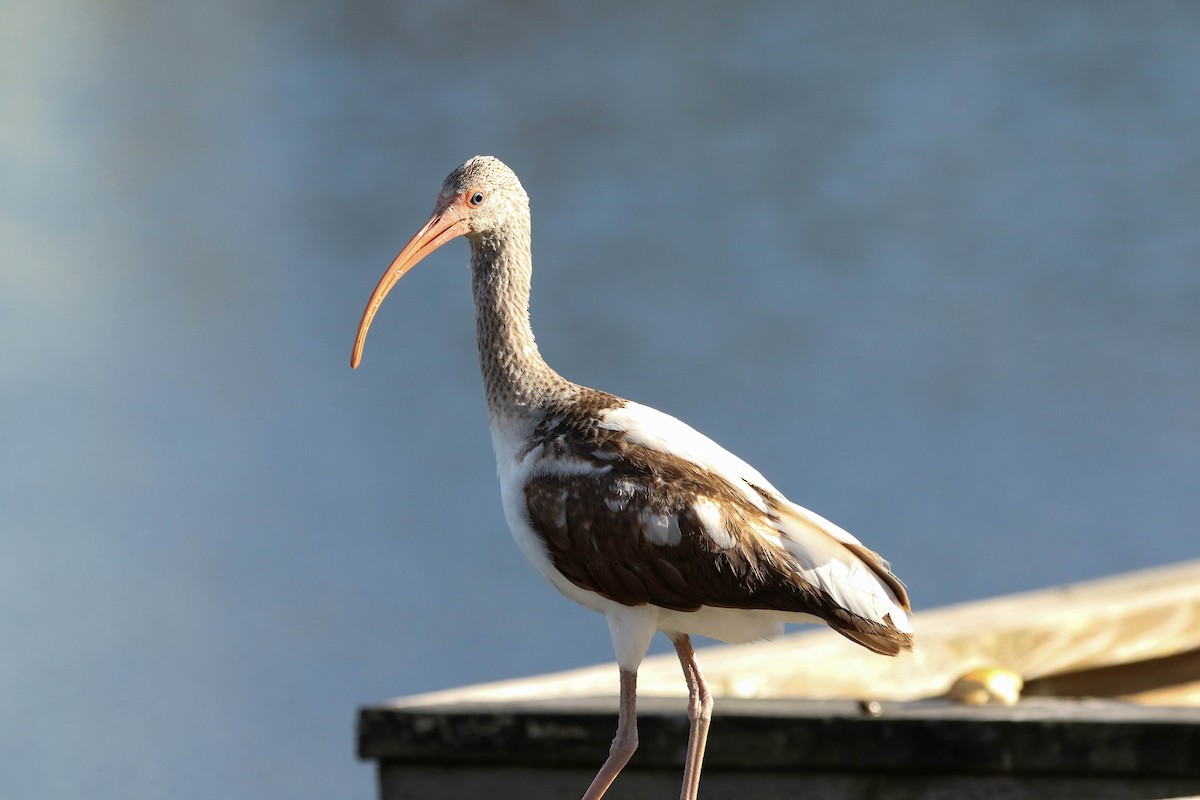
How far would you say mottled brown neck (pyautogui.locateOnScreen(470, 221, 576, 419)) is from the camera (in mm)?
3533

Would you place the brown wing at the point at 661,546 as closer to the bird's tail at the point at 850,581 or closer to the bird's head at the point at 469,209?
the bird's tail at the point at 850,581

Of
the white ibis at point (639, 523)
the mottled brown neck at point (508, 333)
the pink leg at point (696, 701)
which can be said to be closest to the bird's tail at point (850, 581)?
the white ibis at point (639, 523)

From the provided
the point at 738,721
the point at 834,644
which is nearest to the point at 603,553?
the point at 738,721

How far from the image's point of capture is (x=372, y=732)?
15.0 feet

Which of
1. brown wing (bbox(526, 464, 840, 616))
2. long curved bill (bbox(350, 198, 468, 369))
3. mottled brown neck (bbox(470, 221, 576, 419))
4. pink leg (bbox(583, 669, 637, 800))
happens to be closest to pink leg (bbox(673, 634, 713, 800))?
pink leg (bbox(583, 669, 637, 800))

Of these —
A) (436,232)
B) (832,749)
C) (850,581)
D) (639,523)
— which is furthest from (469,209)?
(832,749)

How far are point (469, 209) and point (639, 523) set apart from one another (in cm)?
77

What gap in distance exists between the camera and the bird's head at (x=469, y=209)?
355 centimetres

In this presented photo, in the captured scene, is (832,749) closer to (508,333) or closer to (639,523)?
(639,523)

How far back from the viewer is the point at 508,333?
11.7 ft

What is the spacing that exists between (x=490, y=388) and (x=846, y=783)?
4.78 feet

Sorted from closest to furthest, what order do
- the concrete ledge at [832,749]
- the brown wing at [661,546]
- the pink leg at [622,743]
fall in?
the brown wing at [661,546]
the pink leg at [622,743]
the concrete ledge at [832,749]

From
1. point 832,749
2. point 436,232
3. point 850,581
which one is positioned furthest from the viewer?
point 832,749

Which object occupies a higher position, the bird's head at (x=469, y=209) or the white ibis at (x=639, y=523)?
the bird's head at (x=469, y=209)
